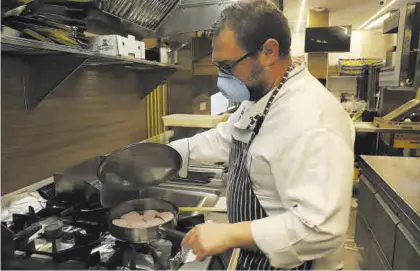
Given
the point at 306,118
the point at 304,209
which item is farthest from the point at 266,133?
the point at 304,209

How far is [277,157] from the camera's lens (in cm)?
82

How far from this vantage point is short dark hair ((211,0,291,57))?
896 mm

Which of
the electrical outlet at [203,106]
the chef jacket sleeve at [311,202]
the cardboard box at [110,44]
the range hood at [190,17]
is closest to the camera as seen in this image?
the chef jacket sleeve at [311,202]

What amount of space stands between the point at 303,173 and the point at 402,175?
1.71 metres

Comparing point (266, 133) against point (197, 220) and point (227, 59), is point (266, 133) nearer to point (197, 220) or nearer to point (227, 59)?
point (227, 59)

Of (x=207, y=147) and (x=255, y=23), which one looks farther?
(x=207, y=147)

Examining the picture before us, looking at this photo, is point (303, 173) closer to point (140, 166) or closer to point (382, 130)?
point (140, 166)

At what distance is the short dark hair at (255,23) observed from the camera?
0.90 metres

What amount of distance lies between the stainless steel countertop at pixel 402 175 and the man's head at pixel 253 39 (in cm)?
109

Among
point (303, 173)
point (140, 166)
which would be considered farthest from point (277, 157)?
point (140, 166)

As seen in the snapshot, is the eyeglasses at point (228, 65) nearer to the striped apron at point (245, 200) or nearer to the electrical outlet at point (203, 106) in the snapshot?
the striped apron at point (245, 200)

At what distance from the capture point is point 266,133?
0.88 m

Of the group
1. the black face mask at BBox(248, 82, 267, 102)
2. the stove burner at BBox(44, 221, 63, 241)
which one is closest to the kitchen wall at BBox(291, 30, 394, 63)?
the black face mask at BBox(248, 82, 267, 102)

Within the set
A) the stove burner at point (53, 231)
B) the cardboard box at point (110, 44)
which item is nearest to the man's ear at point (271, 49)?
the cardboard box at point (110, 44)
